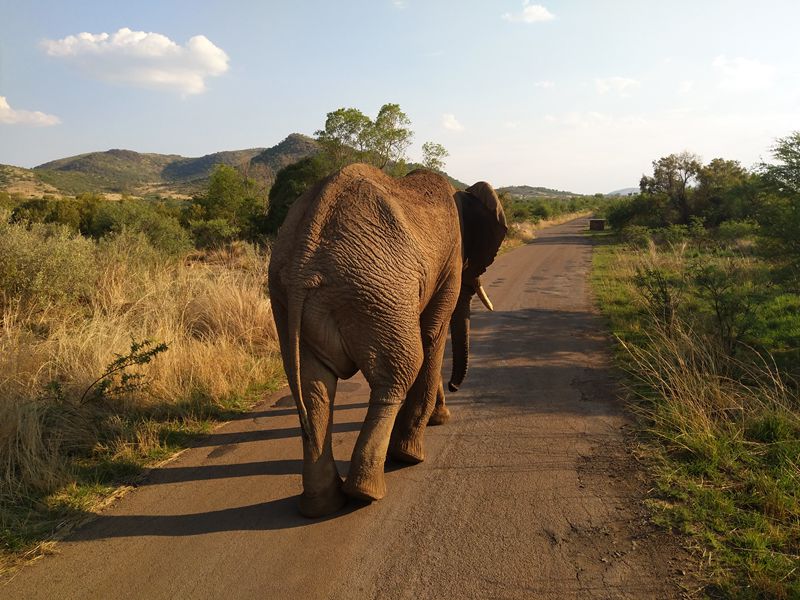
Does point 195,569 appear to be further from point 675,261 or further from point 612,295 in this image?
point 675,261

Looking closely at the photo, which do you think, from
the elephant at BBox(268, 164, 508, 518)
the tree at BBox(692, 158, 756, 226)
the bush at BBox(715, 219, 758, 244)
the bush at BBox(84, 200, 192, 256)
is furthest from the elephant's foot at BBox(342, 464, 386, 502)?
the tree at BBox(692, 158, 756, 226)

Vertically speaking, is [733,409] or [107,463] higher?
[733,409]

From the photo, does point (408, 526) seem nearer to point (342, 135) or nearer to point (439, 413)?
point (439, 413)

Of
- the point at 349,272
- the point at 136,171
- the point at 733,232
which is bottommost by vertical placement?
the point at 349,272

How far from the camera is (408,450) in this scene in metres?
3.88

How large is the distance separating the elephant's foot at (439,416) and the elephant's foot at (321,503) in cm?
156

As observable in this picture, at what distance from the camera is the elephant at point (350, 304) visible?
2922mm

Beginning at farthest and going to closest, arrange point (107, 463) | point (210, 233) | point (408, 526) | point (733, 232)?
1. point (733, 232)
2. point (210, 233)
3. point (107, 463)
4. point (408, 526)

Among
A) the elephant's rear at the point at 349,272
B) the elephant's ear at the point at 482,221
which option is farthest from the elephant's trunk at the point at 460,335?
the elephant's rear at the point at 349,272

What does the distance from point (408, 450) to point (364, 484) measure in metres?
0.74

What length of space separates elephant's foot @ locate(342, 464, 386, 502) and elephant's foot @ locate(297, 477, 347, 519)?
76 millimetres

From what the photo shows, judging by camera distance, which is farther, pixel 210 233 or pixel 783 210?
pixel 210 233

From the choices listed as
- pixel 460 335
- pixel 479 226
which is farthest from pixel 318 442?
pixel 479 226

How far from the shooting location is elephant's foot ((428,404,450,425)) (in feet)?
15.2
